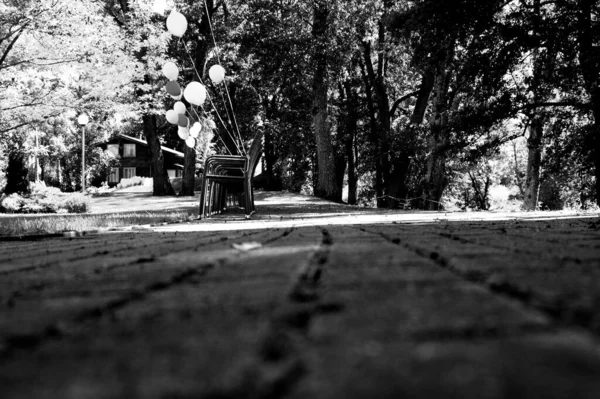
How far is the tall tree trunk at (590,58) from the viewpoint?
484 inches

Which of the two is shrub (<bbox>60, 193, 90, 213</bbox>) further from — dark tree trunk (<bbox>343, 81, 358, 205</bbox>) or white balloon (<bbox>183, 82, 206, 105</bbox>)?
dark tree trunk (<bbox>343, 81, 358, 205</bbox>)

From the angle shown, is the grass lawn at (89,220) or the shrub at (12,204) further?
the shrub at (12,204)

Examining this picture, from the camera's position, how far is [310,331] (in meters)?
1.28

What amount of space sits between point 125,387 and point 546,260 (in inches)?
83.5

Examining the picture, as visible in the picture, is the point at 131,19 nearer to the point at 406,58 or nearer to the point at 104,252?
the point at 406,58

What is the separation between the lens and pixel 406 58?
2700 centimetres

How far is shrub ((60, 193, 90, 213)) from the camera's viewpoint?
19.6m

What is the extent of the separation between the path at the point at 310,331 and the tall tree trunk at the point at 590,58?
1133cm

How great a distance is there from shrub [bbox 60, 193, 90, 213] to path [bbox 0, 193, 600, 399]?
59.5 feet

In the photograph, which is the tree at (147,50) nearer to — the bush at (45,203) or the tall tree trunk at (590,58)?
the bush at (45,203)

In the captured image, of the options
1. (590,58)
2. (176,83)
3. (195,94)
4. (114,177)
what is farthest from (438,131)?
(114,177)

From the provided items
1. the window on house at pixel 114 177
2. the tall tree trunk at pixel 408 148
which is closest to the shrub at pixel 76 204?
the tall tree trunk at pixel 408 148

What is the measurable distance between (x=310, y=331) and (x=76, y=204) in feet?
64.9

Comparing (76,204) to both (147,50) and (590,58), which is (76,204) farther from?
(590,58)
